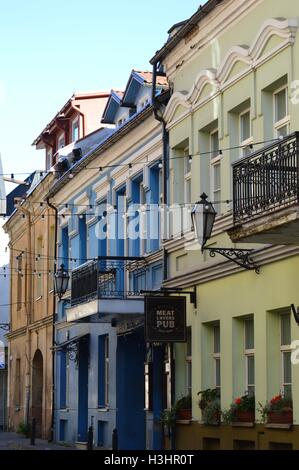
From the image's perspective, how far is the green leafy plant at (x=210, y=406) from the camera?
66.6 feet

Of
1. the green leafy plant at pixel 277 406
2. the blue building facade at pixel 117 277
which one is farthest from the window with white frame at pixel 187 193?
the green leafy plant at pixel 277 406

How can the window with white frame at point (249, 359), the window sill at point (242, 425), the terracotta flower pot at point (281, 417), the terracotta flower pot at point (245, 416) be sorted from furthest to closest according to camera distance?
the window with white frame at point (249, 359), the terracotta flower pot at point (245, 416), the window sill at point (242, 425), the terracotta flower pot at point (281, 417)

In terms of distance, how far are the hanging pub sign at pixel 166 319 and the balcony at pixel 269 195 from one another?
5.33 meters

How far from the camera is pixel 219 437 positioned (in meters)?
20.3

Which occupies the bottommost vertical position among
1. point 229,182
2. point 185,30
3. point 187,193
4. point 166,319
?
point 166,319

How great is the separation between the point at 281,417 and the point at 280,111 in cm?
510

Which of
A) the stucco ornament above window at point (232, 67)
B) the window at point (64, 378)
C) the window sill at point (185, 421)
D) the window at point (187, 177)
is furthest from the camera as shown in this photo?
the window at point (64, 378)

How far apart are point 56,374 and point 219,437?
14577mm

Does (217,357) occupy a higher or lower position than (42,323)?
lower

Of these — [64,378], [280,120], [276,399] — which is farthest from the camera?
[64,378]

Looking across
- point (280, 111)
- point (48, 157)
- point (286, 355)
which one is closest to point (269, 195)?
point (280, 111)

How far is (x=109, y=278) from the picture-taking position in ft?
86.6

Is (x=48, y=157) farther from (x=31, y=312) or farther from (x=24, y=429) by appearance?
(x=24, y=429)

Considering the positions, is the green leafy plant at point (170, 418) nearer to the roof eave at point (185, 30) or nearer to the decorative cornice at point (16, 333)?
the roof eave at point (185, 30)
